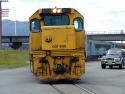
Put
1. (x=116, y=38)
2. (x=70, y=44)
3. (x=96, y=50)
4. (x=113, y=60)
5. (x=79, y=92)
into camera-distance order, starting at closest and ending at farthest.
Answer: (x=79, y=92), (x=70, y=44), (x=113, y=60), (x=96, y=50), (x=116, y=38)

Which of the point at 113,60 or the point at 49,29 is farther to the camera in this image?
the point at 113,60

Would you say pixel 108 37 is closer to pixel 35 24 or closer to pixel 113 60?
pixel 113 60

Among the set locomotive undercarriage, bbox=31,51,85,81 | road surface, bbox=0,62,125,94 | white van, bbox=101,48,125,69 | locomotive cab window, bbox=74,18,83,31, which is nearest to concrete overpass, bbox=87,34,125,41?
white van, bbox=101,48,125,69

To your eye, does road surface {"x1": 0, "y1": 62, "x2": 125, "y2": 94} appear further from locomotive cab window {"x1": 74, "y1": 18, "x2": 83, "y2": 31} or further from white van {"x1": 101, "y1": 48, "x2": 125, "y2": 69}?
white van {"x1": 101, "y1": 48, "x2": 125, "y2": 69}

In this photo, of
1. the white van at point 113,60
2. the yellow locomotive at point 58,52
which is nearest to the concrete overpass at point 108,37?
the white van at point 113,60

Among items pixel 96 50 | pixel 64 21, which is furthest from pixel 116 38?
pixel 64 21

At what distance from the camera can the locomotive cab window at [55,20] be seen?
25.7 metres

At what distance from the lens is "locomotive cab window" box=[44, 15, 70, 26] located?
25.7m

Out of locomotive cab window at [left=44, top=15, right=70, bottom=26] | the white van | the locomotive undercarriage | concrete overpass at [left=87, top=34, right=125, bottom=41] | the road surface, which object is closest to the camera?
the road surface

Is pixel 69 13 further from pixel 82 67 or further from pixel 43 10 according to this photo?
pixel 82 67

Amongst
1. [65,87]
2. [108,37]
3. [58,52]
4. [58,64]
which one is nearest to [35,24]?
[58,52]

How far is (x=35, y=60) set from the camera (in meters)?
24.8

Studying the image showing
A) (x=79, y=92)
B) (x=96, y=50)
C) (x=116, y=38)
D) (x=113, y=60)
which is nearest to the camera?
(x=79, y=92)

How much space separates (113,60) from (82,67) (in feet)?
73.0
